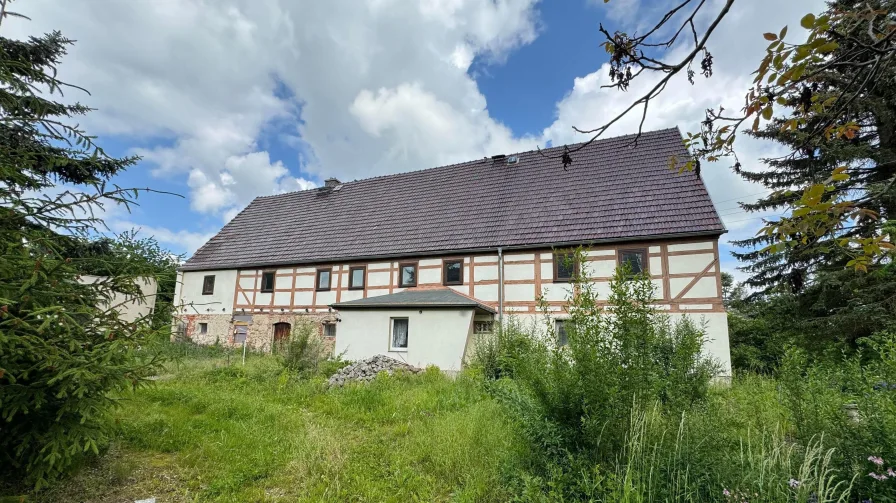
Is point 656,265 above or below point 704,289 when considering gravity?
above

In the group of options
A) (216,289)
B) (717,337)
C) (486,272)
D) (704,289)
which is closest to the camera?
(717,337)

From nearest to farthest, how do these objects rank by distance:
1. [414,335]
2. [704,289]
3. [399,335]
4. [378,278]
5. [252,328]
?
[704,289] → [414,335] → [399,335] → [378,278] → [252,328]

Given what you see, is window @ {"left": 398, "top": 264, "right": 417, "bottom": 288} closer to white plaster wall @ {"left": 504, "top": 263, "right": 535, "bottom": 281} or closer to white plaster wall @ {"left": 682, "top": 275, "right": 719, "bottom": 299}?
white plaster wall @ {"left": 504, "top": 263, "right": 535, "bottom": 281}

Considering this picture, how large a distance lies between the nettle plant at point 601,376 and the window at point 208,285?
58.8ft

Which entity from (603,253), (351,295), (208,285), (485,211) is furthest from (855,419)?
(208,285)

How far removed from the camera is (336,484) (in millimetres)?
4254

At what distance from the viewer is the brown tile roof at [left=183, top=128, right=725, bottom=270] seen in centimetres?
1305

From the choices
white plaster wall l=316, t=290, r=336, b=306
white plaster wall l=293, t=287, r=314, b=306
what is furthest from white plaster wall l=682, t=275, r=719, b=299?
white plaster wall l=293, t=287, r=314, b=306

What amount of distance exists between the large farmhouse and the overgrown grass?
507 centimetres

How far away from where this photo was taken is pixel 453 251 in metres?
14.5

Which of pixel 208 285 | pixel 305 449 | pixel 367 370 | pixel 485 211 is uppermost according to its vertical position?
pixel 485 211

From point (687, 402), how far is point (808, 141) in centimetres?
250

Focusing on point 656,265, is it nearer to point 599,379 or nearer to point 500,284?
point 500,284

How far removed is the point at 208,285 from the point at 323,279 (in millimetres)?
5994
